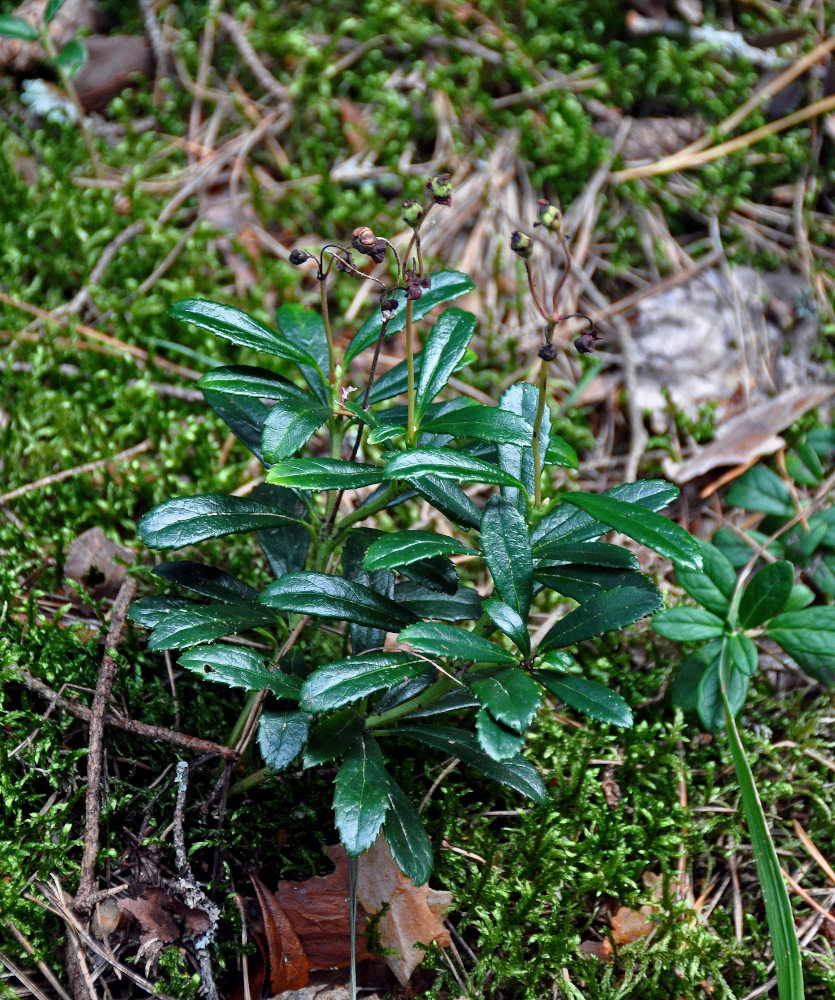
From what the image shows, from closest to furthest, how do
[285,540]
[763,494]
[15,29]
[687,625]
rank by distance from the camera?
1. [285,540]
2. [687,625]
3. [763,494]
4. [15,29]

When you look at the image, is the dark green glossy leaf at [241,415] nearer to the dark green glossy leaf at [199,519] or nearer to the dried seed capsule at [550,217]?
the dark green glossy leaf at [199,519]

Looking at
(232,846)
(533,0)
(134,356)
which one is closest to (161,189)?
(134,356)

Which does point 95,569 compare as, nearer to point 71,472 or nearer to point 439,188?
point 71,472

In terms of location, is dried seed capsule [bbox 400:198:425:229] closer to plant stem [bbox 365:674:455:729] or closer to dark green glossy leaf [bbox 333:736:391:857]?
plant stem [bbox 365:674:455:729]

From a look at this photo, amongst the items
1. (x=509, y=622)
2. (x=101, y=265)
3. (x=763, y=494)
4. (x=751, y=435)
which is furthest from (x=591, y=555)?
(x=101, y=265)

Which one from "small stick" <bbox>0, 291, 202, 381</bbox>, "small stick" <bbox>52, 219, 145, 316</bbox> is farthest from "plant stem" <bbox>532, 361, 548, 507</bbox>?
"small stick" <bbox>52, 219, 145, 316</bbox>

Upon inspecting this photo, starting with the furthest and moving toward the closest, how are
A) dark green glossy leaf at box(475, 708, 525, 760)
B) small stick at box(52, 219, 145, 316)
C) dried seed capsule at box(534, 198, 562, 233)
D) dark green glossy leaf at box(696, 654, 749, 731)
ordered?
small stick at box(52, 219, 145, 316) → dark green glossy leaf at box(696, 654, 749, 731) → dried seed capsule at box(534, 198, 562, 233) → dark green glossy leaf at box(475, 708, 525, 760)
